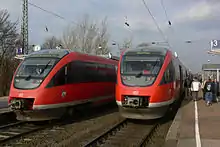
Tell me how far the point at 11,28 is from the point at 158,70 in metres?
30.4

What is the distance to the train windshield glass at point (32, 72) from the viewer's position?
472 inches

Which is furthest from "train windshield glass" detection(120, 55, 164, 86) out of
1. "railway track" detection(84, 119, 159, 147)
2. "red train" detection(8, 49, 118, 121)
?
"red train" detection(8, 49, 118, 121)

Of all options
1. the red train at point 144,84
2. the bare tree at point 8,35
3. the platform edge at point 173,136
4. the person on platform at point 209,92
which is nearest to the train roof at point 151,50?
the red train at point 144,84

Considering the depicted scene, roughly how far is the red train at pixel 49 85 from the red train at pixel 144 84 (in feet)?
6.51

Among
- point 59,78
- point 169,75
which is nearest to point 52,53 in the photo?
point 59,78

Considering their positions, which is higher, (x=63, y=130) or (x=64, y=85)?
(x=64, y=85)

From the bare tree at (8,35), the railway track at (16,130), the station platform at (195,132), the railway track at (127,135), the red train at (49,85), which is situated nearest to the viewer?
the station platform at (195,132)

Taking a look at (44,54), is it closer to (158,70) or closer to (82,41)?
(158,70)

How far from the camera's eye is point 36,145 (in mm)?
9641

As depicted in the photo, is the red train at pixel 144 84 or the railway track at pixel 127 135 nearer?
the railway track at pixel 127 135

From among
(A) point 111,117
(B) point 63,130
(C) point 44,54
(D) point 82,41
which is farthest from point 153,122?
(D) point 82,41

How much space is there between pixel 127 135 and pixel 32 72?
4.22m

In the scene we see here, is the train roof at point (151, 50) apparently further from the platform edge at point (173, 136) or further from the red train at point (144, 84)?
the platform edge at point (173, 136)

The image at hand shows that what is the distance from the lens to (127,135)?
11.4m
